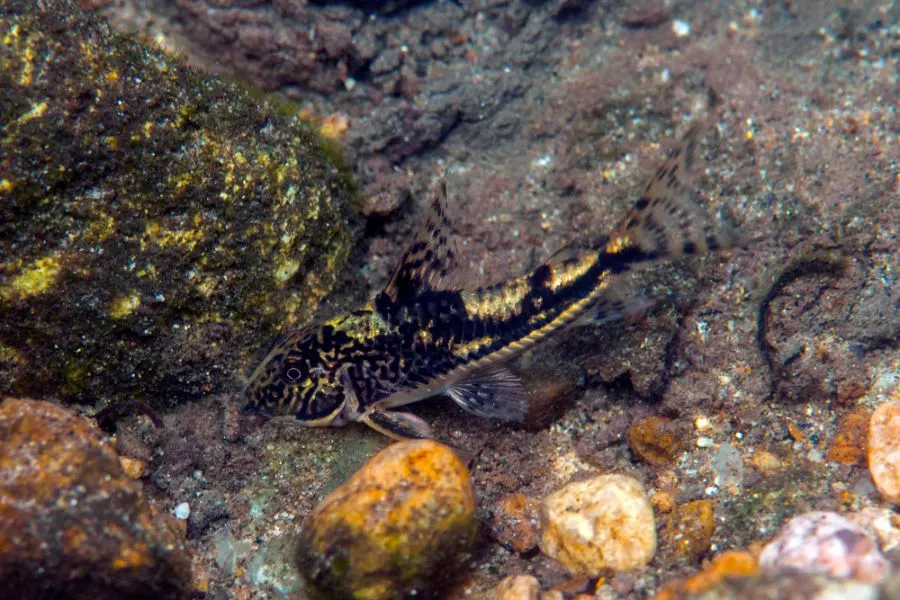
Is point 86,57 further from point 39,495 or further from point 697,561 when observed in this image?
point 697,561

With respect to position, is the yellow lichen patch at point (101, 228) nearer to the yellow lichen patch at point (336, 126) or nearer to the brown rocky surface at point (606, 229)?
the brown rocky surface at point (606, 229)

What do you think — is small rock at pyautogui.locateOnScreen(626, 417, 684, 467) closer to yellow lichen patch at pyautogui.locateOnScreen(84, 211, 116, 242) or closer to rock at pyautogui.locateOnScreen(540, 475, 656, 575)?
rock at pyautogui.locateOnScreen(540, 475, 656, 575)

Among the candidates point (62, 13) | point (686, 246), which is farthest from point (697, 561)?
point (62, 13)

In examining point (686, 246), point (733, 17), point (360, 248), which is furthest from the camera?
point (733, 17)

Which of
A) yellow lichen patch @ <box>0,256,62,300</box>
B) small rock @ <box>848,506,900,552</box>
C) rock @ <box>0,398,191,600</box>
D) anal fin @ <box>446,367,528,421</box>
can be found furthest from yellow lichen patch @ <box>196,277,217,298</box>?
small rock @ <box>848,506,900,552</box>

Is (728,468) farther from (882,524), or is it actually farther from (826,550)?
(826,550)

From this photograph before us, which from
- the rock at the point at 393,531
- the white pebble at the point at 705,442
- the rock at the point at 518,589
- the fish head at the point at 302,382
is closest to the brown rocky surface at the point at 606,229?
the white pebble at the point at 705,442
